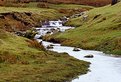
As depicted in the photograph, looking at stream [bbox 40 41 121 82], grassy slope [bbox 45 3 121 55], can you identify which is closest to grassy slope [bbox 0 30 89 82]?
stream [bbox 40 41 121 82]

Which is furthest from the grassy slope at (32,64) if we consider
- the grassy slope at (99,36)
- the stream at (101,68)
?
the grassy slope at (99,36)

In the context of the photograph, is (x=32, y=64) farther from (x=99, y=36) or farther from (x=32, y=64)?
(x=99, y=36)

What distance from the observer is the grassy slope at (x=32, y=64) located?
5066 centimetres

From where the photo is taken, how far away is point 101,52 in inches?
3063

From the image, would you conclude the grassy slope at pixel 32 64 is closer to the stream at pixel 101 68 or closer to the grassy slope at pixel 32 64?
the grassy slope at pixel 32 64

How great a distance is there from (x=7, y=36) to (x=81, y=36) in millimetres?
25891

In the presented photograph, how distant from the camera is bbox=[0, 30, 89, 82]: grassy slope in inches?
1994

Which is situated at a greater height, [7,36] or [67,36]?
[7,36]

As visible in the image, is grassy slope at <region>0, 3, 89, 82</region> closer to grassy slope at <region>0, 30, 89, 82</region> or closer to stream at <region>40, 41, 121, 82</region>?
grassy slope at <region>0, 30, 89, 82</region>

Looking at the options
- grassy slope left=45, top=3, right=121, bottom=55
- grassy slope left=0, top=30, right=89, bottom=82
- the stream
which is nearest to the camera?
grassy slope left=0, top=30, right=89, bottom=82

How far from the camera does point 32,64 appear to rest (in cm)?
5697

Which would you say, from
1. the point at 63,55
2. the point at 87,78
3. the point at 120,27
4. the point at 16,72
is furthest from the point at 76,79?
the point at 120,27

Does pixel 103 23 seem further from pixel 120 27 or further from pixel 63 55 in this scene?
pixel 63 55

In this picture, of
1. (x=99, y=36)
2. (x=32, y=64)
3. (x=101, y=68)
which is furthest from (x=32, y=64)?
(x=99, y=36)
